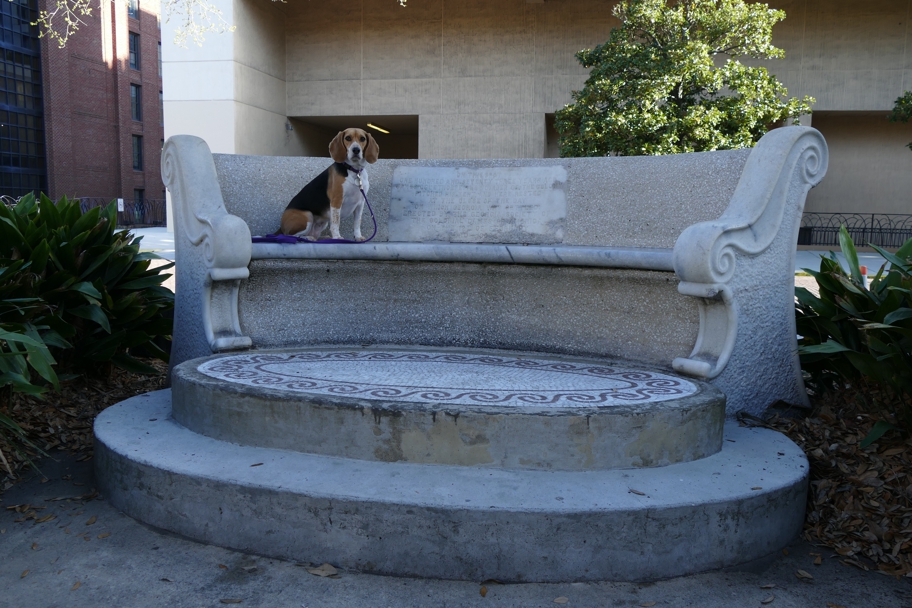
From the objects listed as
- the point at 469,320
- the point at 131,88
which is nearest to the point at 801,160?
the point at 469,320

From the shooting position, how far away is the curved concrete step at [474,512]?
2582 millimetres

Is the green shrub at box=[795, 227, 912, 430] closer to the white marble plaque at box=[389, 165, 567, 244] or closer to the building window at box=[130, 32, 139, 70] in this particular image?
the white marble plaque at box=[389, 165, 567, 244]

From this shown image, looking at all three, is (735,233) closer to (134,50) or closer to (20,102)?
(20,102)

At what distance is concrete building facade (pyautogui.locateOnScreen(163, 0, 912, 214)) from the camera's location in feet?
66.6

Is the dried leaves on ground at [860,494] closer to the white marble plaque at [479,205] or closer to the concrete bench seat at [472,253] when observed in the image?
the concrete bench seat at [472,253]

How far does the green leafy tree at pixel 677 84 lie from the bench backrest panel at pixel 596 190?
10.0 m

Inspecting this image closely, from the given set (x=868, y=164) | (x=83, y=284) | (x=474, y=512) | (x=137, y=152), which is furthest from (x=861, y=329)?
(x=137, y=152)

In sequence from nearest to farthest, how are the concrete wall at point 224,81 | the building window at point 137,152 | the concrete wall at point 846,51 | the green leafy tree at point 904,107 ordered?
the green leafy tree at point 904,107, the concrete wall at point 224,81, the concrete wall at point 846,51, the building window at point 137,152

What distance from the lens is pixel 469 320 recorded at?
15.4 ft

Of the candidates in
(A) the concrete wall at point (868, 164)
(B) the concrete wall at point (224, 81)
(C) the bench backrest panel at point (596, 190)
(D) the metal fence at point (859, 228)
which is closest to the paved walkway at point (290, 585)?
(C) the bench backrest panel at point (596, 190)

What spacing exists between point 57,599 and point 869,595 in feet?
9.38

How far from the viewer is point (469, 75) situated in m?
21.6

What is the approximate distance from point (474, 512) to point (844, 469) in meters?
1.80

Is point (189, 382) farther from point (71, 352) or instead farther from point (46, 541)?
point (71, 352)
